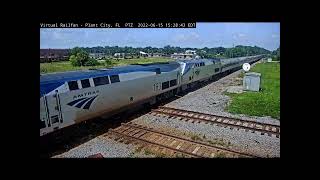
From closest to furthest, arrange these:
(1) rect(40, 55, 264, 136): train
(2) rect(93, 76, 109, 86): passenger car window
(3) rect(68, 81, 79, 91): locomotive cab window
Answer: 1. (1) rect(40, 55, 264, 136): train
2. (3) rect(68, 81, 79, 91): locomotive cab window
3. (2) rect(93, 76, 109, 86): passenger car window

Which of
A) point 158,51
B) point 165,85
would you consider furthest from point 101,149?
point 165,85

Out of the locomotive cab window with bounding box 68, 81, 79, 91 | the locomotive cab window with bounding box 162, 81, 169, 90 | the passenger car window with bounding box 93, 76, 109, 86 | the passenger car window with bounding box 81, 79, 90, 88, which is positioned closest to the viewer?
the locomotive cab window with bounding box 68, 81, 79, 91

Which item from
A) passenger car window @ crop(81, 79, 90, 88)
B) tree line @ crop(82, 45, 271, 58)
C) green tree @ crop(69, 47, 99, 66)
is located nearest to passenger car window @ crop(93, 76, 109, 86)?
passenger car window @ crop(81, 79, 90, 88)

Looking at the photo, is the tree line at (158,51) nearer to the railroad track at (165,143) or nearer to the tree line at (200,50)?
the tree line at (200,50)

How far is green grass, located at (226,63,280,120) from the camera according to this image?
11.5 feet

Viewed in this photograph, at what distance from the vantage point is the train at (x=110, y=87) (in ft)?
11.0

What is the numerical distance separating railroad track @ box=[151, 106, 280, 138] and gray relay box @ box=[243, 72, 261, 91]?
0.45 metres

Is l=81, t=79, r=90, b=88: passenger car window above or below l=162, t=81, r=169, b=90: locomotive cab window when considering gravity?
above

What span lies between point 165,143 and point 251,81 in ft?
4.45

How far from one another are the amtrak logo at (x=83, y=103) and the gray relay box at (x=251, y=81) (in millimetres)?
1943

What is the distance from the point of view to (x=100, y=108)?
12.9 feet

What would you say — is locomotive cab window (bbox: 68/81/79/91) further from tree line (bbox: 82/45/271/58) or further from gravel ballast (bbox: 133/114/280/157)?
gravel ballast (bbox: 133/114/280/157)

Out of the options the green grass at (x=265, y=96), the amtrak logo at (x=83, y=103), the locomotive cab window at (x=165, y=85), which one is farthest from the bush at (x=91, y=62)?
the green grass at (x=265, y=96)
